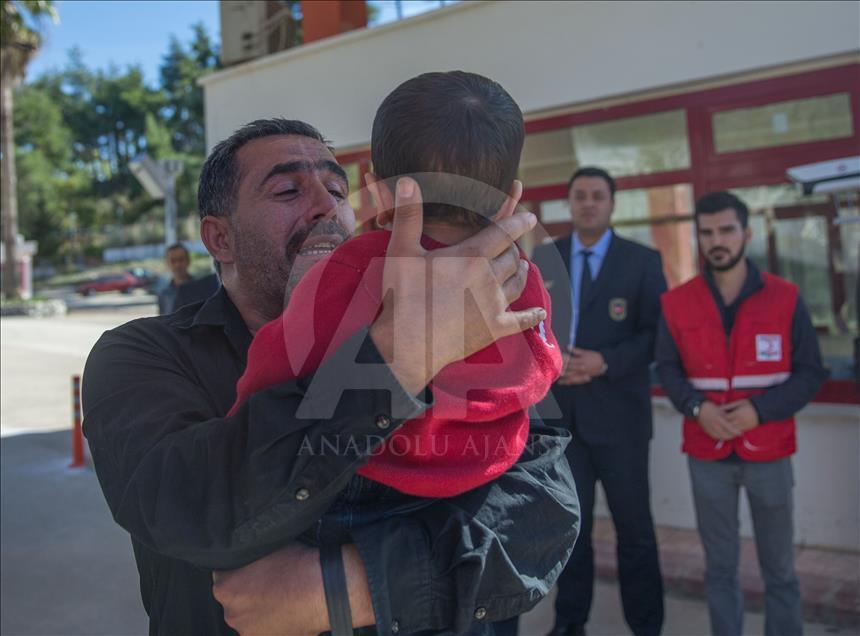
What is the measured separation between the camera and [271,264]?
4.75ft

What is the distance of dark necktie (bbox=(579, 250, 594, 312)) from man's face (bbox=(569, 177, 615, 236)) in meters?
0.12

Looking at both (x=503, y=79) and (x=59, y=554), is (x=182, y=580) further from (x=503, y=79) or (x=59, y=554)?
(x=503, y=79)

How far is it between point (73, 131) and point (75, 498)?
57.5 meters

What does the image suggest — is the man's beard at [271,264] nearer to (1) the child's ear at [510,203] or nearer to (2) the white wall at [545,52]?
(1) the child's ear at [510,203]

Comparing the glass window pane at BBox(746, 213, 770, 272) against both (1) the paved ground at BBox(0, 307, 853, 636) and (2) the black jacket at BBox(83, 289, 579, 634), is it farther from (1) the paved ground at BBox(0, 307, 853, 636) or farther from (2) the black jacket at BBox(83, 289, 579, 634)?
(2) the black jacket at BBox(83, 289, 579, 634)

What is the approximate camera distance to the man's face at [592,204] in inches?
155

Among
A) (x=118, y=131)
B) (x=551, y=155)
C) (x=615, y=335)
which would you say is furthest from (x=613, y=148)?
(x=118, y=131)

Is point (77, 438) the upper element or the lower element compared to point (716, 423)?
lower

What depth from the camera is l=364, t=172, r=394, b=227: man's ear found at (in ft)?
3.57

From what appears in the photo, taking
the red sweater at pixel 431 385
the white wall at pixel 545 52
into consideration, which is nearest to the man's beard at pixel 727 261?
the white wall at pixel 545 52

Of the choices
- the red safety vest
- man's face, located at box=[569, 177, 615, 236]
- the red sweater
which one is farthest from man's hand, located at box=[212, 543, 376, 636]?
man's face, located at box=[569, 177, 615, 236]

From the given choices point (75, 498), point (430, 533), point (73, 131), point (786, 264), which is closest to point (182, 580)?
point (430, 533)

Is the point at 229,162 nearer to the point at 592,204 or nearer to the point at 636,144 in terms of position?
the point at 592,204

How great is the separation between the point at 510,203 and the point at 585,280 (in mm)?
2897
